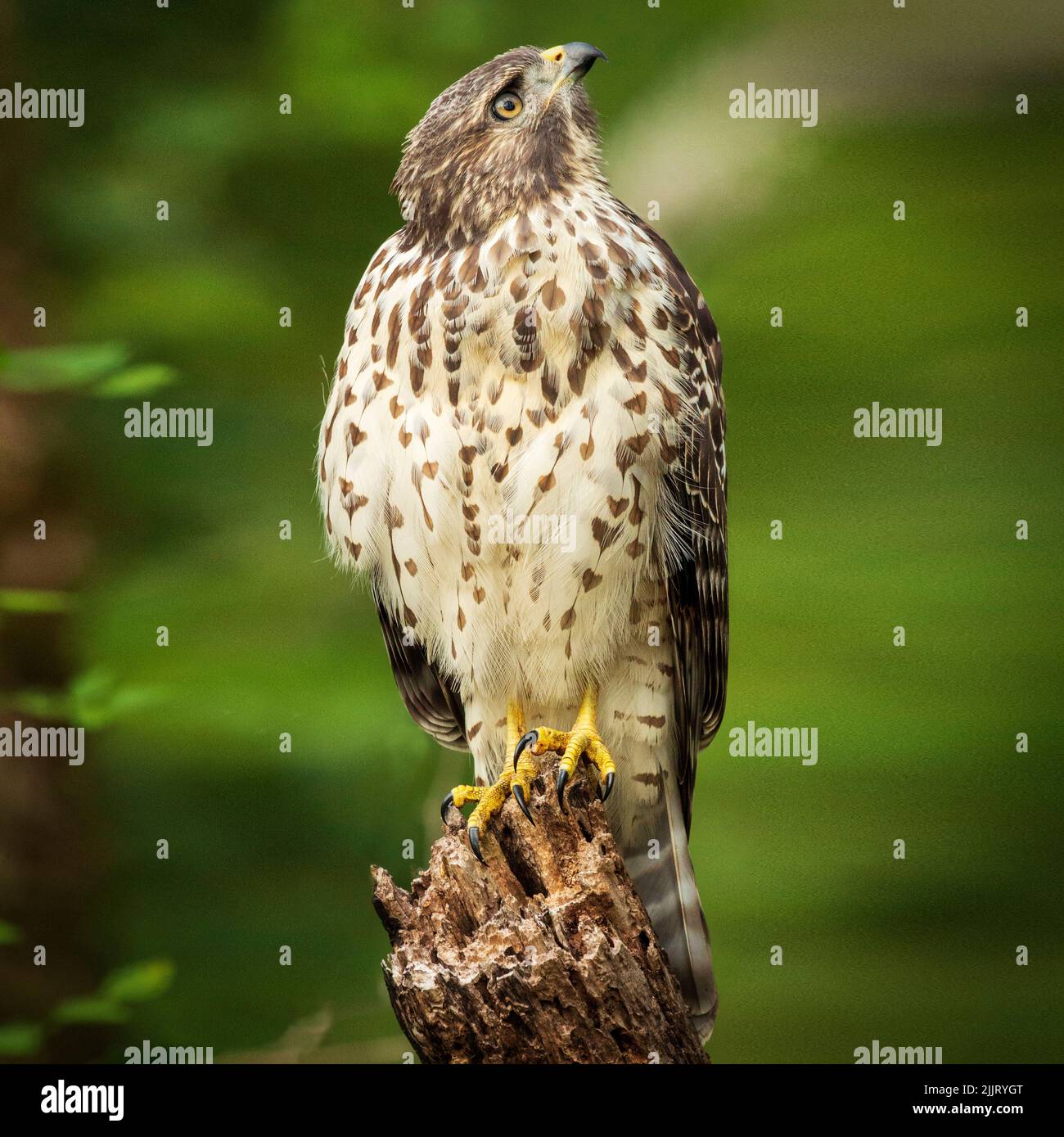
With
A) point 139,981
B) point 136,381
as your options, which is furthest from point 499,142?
point 139,981

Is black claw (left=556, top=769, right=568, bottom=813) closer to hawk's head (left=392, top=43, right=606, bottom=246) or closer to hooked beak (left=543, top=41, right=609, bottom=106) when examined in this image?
hawk's head (left=392, top=43, right=606, bottom=246)

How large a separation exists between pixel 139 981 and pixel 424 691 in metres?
1.21

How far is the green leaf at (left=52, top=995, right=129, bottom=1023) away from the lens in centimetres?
354

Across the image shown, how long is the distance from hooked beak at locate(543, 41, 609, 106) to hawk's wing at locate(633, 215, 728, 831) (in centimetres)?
36

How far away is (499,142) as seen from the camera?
2.78 metres

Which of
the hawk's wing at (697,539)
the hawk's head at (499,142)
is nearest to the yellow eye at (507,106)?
the hawk's head at (499,142)

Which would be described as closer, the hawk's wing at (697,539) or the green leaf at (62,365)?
the hawk's wing at (697,539)

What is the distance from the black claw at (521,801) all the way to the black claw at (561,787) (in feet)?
0.22

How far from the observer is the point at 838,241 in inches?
145

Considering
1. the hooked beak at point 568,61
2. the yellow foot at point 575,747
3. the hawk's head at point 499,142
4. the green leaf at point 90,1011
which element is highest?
the hooked beak at point 568,61

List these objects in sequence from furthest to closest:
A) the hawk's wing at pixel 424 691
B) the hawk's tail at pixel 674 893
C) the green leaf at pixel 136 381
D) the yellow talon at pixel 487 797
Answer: the green leaf at pixel 136 381
the hawk's wing at pixel 424 691
the hawk's tail at pixel 674 893
the yellow talon at pixel 487 797

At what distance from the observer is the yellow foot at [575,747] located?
2.77 metres

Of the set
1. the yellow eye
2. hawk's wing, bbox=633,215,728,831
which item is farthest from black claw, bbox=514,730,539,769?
the yellow eye

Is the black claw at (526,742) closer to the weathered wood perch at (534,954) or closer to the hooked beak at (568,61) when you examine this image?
the weathered wood perch at (534,954)
